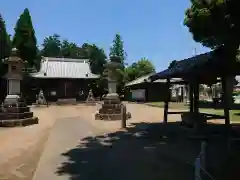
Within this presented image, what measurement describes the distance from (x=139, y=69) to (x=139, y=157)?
52.6 metres

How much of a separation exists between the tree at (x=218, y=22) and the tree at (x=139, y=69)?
46276mm

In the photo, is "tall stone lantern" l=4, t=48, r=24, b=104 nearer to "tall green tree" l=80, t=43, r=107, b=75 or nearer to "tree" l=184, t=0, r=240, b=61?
"tree" l=184, t=0, r=240, b=61

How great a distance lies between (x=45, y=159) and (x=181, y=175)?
3.97m

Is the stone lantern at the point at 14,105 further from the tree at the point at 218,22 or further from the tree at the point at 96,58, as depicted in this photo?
the tree at the point at 96,58

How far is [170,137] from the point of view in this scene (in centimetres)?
1138

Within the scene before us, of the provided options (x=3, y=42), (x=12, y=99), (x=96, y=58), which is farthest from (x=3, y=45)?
(x=96, y=58)

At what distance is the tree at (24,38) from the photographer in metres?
47.4

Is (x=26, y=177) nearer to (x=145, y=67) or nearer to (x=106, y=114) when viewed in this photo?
(x=106, y=114)

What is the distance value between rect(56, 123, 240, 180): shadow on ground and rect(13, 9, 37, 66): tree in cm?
3915

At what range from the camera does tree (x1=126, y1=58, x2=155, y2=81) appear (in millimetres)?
59219

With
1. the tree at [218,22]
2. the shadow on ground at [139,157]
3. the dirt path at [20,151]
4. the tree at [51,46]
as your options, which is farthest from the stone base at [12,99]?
the tree at [51,46]

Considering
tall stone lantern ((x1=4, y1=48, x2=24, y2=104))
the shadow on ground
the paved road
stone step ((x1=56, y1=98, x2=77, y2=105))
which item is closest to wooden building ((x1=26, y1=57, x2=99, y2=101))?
stone step ((x1=56, y1=98, x2=77, y2=105))

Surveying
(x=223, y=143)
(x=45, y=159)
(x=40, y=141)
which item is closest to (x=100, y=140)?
(x=40, y=141)

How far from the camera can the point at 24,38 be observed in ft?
156
